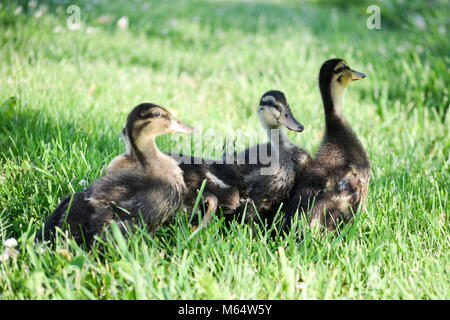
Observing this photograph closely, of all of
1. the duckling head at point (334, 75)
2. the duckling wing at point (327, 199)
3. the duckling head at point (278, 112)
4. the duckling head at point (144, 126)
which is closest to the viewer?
the duckling head at point (144, 126)

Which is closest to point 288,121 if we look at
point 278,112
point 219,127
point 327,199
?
point 278,112

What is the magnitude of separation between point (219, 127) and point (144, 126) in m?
1.99

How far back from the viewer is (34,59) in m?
5.66

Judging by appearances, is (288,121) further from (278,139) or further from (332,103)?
(332,103)

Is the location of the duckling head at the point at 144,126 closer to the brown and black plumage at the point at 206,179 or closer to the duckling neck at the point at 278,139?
the brown and black plumage at the point at 206,179

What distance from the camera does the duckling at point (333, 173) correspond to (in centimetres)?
295

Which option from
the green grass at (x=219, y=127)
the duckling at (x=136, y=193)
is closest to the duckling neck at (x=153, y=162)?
the duckling at (x=136, y=193)

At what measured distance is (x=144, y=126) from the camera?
2676mm

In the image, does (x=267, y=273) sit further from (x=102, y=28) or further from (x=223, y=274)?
(x=102, y=28)

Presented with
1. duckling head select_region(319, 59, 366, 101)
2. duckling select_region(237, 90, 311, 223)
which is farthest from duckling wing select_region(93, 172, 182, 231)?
duckling head select_region(319, 59, 366, 101)

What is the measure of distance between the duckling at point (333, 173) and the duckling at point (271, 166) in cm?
10
